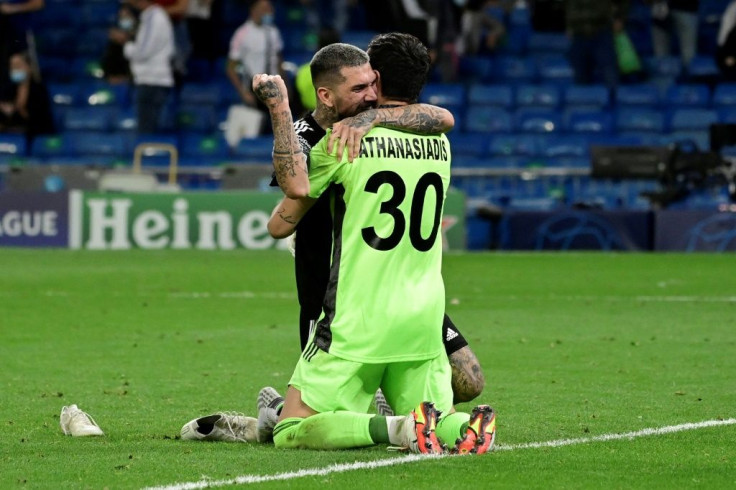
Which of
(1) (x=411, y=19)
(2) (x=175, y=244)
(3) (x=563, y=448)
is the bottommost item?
(2) (x=175, y=244)

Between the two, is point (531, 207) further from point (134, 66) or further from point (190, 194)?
point (134, 66)

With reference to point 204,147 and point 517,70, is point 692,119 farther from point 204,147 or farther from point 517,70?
point 204,147

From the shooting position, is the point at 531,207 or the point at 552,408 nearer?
the point at 552,408

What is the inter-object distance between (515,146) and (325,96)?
64.2 ft

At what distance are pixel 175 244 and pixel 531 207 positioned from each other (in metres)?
5.47

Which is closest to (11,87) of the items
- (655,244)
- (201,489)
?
(655,244)

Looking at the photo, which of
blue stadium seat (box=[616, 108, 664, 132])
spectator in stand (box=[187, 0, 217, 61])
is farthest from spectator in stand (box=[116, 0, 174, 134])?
blue stadium seat (box=[616, 108, 664, 132])

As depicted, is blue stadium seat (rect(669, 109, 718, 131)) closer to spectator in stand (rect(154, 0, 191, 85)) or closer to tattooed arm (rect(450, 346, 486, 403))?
spectator in stand (rect(154, 0, 191, 85))

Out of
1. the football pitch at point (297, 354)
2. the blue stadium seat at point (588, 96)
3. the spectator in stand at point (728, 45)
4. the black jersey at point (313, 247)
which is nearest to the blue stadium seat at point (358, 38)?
the blue stadium seat at point (588, 96)

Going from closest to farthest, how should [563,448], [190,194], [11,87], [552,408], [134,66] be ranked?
[563,448], [552,408], [190,194], [134,66], [11,87]

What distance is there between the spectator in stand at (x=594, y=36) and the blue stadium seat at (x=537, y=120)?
928 millimetres

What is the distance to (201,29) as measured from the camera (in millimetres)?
28203

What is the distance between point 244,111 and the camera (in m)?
25.5

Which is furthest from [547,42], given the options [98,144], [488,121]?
[98,144]
